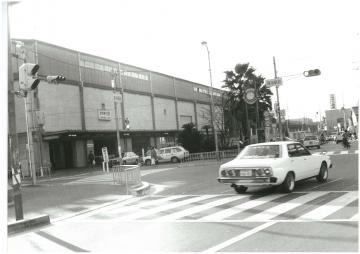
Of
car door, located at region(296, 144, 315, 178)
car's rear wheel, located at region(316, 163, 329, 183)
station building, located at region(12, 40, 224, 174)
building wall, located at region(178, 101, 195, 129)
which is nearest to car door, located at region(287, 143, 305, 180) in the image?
car door, located at region(296, 144, 315, 178)

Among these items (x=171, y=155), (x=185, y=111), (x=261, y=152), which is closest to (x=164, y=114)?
(x=185, y=111)

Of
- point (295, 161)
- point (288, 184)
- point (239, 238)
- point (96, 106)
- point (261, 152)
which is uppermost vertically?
point (96, 106)

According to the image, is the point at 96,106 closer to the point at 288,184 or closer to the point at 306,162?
the point at 306,162

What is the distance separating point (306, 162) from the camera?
1235 cm

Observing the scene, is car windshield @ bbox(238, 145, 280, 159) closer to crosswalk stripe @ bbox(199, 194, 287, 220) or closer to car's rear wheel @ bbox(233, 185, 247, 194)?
car's rear wheel @ bbox(233, 185, 247, 194)

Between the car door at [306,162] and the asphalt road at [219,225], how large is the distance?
0.49m

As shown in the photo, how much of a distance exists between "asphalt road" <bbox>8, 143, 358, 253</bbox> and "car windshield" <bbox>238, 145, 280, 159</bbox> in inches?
38.1

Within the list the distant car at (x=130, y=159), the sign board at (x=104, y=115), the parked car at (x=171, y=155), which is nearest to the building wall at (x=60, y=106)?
the sign board at (x=104, y=115)

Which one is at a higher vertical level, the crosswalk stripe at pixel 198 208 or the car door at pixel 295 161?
the car door at pixel 295 161

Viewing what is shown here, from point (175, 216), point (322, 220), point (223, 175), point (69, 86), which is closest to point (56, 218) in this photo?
point (175, 216)

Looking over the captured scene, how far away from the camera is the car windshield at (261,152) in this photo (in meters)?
11.7

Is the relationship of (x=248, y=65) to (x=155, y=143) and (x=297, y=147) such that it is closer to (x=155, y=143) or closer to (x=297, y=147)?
(x=155, y=143)

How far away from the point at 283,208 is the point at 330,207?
3.00ft

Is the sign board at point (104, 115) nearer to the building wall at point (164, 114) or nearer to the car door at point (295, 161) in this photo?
the building wall at point (164, 114)
